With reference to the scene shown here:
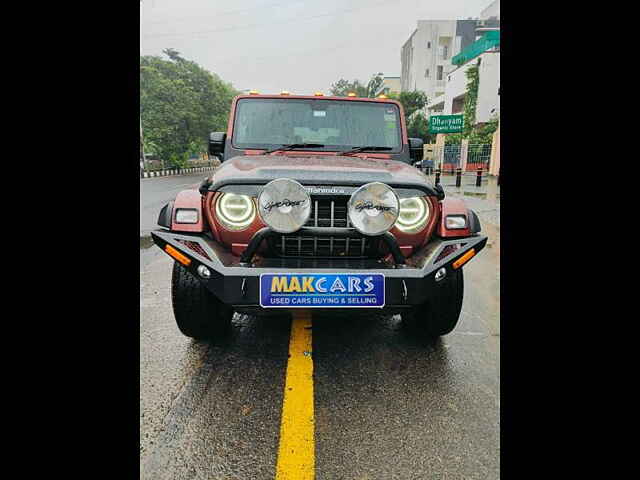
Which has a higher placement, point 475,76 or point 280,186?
point 475,76

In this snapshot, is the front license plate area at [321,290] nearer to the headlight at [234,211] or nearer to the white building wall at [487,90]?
the headlight at [234,211]

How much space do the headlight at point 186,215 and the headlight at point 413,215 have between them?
4.01 ft

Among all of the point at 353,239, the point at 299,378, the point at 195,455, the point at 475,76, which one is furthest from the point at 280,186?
the point at 475,76

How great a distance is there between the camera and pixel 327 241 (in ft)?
7.65

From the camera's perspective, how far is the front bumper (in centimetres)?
203

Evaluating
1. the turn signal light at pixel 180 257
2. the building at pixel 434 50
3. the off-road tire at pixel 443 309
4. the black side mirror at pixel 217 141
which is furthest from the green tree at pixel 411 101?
the turn signal light at pixel 180 257

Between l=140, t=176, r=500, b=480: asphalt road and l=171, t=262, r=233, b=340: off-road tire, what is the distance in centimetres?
16

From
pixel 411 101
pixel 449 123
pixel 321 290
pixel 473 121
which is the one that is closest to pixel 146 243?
pixel 321 290

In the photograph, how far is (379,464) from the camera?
5.36ft

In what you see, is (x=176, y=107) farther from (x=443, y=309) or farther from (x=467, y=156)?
(x=443, y=309)

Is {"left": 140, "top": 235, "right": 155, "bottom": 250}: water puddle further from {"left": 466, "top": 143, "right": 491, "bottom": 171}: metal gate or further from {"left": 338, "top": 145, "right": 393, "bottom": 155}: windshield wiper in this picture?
{"left": 466, "top": 143, "right": 491, "bottom": 171}: metal gate

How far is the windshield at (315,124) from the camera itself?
10.9 ft
